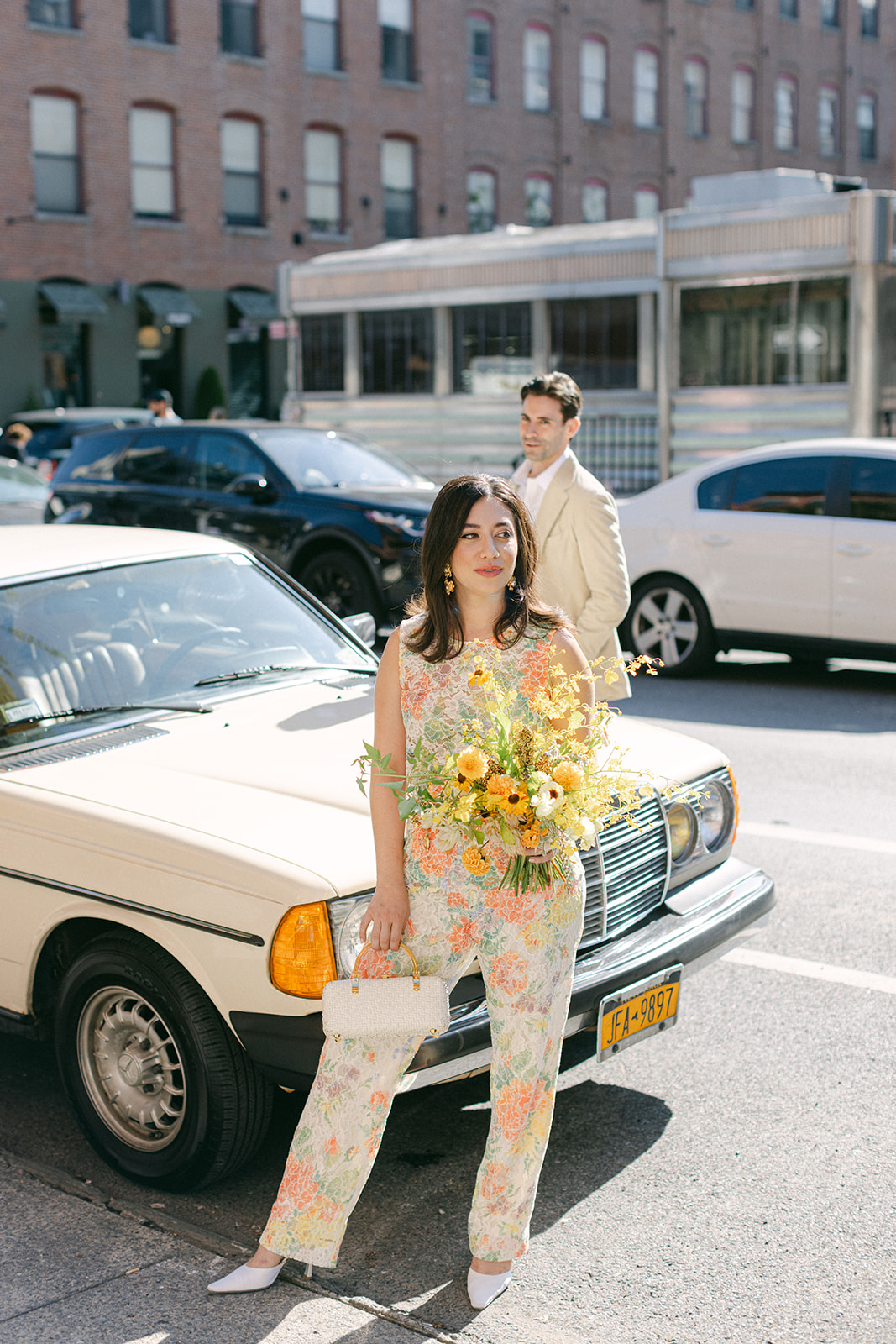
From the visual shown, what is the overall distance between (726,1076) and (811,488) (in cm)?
648

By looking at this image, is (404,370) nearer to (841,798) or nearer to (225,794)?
(841,798)

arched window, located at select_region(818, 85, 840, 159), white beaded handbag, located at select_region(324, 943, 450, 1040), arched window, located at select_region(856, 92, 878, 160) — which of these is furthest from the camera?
arched window, located at select_region(856, 92, 878, 160)

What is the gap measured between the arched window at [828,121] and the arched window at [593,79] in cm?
944

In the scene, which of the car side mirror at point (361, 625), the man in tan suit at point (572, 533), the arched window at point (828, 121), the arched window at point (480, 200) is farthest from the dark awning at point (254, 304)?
the car side mirror at point (361, 625)

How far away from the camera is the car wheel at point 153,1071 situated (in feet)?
11.6

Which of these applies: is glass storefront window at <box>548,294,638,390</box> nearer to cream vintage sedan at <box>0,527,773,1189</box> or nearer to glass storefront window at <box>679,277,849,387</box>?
glass storefront window at <box>679,277,849,387</box>

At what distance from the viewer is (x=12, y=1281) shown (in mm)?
3303

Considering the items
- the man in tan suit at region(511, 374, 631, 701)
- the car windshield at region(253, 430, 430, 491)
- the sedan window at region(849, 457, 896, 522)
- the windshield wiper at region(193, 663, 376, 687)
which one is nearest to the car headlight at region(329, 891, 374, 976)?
the windshield wiper at region(193, 663, 376, 687)

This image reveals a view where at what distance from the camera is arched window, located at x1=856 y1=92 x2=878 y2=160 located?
Result: 48094 millimetres

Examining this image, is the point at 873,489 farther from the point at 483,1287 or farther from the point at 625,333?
the point at 483,1287

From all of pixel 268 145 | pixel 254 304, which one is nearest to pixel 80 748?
pixel 254 304

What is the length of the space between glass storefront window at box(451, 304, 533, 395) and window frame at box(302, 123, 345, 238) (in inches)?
820

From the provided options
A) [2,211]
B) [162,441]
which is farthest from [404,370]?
[2,211]

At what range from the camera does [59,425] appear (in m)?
25.4
